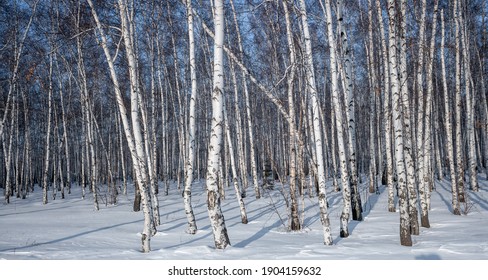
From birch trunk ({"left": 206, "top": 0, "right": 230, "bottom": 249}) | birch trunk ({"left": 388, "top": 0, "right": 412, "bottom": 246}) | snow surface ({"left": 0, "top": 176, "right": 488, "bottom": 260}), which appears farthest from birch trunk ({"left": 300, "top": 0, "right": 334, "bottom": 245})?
birch trunk ({"left": 206, "top": 0, "right": 230, "bottom": 249})

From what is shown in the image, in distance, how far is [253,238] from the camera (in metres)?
7.70

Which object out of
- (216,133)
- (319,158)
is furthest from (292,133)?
(216,133)

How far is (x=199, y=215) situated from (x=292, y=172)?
15.5ft

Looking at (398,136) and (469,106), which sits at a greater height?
(469,106)

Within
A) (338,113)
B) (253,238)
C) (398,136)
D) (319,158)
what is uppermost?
(338,113)

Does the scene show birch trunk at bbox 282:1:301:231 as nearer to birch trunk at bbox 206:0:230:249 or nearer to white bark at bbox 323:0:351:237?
white bark at bbox 323:0:351:237

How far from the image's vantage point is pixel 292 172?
821 cm

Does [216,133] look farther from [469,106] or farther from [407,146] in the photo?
[469,106]

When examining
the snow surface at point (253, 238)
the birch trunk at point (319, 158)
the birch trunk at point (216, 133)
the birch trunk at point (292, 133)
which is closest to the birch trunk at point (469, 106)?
the snow surface at point (253, 238)

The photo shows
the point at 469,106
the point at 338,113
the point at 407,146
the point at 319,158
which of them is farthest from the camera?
the point at 469,106

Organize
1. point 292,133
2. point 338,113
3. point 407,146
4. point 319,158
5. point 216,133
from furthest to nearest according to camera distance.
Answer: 1. point 292,133
2. point 338,113
3. point 407,146
4. point 319,158
5. point 216,133

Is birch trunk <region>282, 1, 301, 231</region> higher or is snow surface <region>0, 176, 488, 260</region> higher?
birch trunk <region>282, 1, 301, 231</region>

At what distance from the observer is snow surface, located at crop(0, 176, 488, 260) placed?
564cm

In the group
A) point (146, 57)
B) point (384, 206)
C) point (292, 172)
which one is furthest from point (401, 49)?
point (146, 57)
